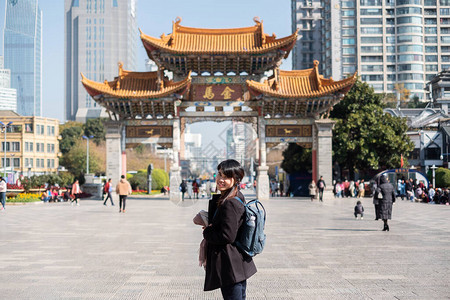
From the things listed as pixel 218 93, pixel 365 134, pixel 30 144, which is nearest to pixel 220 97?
pixel 218 93

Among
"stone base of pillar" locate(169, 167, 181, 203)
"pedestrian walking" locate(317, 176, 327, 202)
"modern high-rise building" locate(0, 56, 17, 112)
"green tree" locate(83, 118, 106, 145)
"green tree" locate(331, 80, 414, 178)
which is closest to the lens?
"pedestrian walking" locate(317, 176, 327, 202)

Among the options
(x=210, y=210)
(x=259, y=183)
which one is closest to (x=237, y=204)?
(x=210, y=210)

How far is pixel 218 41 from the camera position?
34438mm

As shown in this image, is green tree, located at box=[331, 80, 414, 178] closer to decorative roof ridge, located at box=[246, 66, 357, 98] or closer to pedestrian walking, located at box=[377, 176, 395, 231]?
decorative roof ridge, located at box=[246, 66, 357, 98]

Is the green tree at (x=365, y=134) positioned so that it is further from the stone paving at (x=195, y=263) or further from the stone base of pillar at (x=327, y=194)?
the stone paving at (x=195, y=263)

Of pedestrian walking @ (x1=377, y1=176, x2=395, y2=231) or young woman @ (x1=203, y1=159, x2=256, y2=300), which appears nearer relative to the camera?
young woman @ (x1=203, y1=159, x2=256, y2=300)

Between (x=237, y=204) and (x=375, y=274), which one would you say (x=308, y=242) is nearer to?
(x=375, y=274)

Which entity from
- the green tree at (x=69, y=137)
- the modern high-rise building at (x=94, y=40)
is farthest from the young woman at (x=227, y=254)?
the modern high-rise building at (x=94, y=40)

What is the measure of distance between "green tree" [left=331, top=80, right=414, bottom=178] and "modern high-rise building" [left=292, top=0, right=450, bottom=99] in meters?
49.4

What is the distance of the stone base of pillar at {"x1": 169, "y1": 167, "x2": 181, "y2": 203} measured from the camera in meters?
32.5

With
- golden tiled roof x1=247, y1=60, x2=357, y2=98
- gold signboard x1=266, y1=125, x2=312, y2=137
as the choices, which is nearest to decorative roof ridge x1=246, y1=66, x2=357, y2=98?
golden tiled roof x1=247, y1=60, x2=357, y2=98

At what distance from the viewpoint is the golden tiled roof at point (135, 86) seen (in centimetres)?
Answer: 3189

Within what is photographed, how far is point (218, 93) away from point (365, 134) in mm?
11870

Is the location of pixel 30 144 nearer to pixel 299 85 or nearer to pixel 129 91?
pixel 129 91
